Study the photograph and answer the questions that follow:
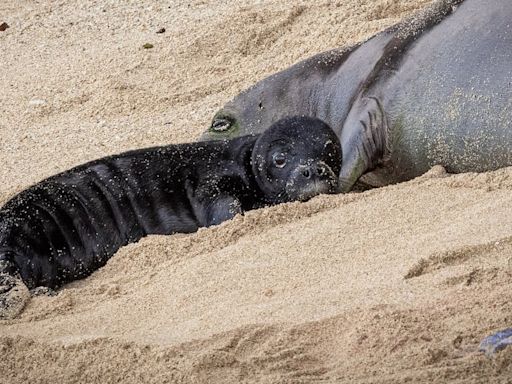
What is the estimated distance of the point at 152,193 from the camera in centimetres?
561

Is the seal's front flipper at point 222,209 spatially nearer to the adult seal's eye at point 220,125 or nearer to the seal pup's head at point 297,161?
the seal pup's head at point 297,161

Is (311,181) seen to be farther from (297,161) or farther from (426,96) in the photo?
(426,96)

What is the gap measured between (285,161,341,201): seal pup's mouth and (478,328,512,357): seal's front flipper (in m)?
2.34

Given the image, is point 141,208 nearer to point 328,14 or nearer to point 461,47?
point 461,47

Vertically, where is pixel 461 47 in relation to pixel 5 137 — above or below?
above

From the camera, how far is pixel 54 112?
26.2ft

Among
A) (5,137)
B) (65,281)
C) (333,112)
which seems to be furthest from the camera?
(5,137)

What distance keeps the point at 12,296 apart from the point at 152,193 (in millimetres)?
1223

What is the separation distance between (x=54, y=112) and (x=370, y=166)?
9.17ft

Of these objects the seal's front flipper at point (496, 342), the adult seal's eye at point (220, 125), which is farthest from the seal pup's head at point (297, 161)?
the seal's front flipper at point (496, 342)

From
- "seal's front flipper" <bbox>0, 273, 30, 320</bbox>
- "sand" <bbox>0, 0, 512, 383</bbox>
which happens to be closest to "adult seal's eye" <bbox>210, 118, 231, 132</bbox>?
"sand" <bbox>0, 0, 512, 383</bbox>

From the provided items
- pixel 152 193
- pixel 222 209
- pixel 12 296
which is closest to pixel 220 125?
pixel 152 193

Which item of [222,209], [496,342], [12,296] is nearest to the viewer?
[496,342]

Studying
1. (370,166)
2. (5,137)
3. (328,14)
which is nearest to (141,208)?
(370,166)
